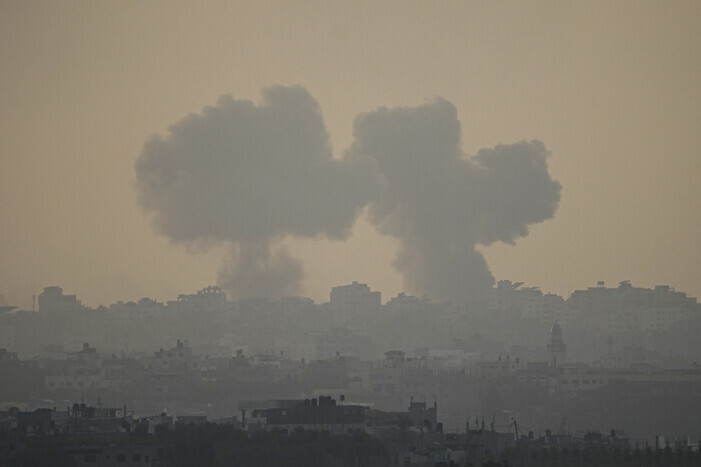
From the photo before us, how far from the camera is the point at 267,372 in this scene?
390 ft

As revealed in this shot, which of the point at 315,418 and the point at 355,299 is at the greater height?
the point at 355,299

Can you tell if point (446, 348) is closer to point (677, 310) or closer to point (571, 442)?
point (677, 310)

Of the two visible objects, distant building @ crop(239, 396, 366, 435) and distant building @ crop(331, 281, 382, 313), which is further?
distant building @ crop(331, 281, 382, 313)

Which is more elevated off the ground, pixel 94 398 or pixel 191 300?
pixel 191 300

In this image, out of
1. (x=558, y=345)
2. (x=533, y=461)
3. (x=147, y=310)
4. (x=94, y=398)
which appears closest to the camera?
(x=533, y=461)

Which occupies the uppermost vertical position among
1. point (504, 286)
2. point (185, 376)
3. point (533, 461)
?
point (504, 286)

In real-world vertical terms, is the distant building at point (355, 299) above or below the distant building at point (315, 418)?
above

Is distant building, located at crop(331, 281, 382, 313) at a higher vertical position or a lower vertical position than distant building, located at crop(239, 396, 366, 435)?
higher

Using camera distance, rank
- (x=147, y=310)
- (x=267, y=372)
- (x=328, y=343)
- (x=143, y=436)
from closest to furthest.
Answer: (x=143, y=436)
(x=267, y=372)
(x=328, y=343)
(x=147, y=310)

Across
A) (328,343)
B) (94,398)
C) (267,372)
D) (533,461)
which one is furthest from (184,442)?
(328,343)

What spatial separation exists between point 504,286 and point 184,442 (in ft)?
365

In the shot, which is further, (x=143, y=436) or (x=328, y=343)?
(x=328, y=343)

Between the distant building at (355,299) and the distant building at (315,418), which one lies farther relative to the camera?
the distant building at (355,299)

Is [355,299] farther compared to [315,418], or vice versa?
[355,299]
